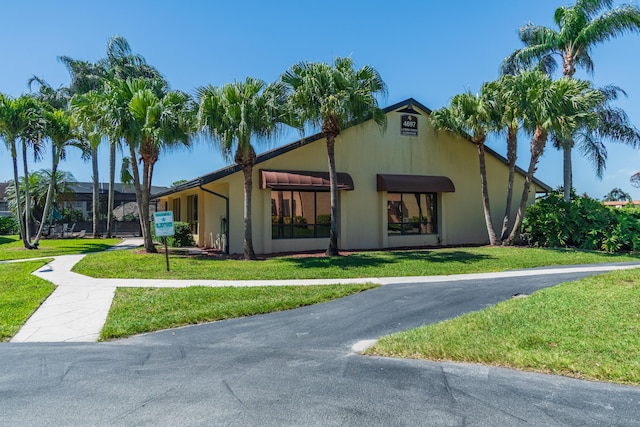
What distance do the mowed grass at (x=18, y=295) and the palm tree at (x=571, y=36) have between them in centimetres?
2114

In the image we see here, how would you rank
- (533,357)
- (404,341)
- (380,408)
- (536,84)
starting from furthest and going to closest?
(536,84), (404,341), (533,357), (380,408)

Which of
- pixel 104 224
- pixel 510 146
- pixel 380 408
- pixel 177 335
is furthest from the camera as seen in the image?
pixel 104 224

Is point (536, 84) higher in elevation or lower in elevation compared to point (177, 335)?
higher

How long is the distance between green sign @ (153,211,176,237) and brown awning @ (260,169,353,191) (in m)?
4.88

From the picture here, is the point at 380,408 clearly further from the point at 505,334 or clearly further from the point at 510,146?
the point at 510,146

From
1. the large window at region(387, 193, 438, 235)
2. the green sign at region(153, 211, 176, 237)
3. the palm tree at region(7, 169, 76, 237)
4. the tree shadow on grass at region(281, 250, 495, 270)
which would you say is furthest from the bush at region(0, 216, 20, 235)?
the large window at region(387, 193, 438, 235)

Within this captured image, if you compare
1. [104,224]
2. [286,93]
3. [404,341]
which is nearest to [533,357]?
[404,341]

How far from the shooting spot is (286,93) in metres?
14.1

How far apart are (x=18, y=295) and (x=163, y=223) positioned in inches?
140

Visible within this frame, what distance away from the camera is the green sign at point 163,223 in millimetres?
11020

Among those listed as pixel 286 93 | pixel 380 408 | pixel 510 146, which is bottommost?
pixel 380 408

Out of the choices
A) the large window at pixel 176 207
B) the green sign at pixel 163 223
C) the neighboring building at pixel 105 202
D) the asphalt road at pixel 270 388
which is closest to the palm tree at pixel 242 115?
the green sign at pixel 163 223

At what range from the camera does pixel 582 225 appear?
17.4 meters

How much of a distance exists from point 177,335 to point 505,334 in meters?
4.73
